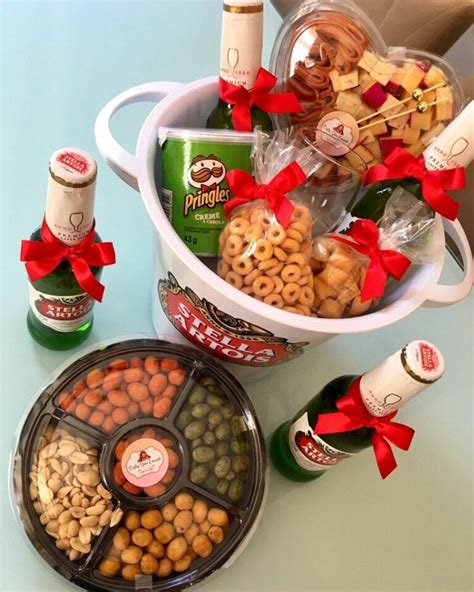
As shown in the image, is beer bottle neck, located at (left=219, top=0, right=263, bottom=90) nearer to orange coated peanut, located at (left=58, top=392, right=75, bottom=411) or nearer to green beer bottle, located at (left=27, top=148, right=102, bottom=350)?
green beer bottle, located at (left=27, top=148, right=102, bottom=350)

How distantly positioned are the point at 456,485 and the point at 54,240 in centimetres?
57

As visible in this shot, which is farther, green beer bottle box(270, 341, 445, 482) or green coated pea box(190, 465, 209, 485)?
green coated pea box(190, 465, 209, 485)

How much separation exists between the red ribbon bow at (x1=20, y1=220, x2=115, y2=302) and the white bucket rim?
0.09m

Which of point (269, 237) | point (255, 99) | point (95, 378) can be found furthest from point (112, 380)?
point (255, 99)

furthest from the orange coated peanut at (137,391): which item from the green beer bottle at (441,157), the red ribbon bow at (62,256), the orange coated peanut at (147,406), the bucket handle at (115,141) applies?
the green beer bottle at (441,157)

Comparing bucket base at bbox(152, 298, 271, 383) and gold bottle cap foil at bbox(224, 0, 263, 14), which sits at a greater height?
gold bottle cap foil at bbox(224, 0, 263, 14)

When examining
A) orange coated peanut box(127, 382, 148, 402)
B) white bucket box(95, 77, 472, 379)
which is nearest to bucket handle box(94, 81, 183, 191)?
white bucket box(95, 77, 472, 379)

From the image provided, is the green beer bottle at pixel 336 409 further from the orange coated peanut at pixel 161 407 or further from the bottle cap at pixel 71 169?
the bottle cap at pixel 71 169

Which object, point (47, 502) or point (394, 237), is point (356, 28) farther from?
point (47, 502)

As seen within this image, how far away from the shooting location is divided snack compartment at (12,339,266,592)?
2.02ft

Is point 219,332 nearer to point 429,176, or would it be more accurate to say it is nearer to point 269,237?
point 269,237

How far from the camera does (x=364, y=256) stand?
0.65 m

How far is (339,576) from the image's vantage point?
2.33 ft

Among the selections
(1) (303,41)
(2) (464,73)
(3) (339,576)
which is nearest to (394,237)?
(1) (303,41)
